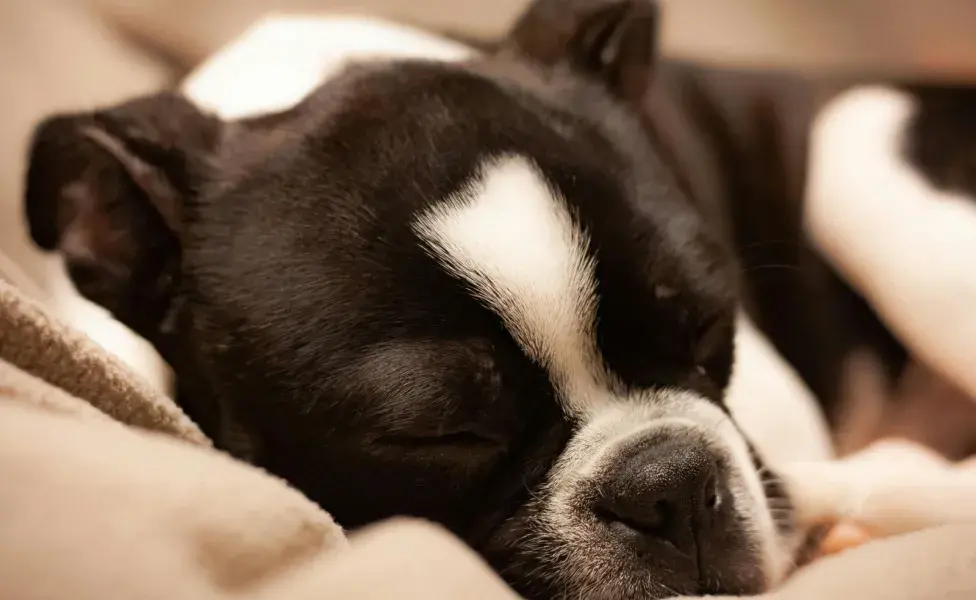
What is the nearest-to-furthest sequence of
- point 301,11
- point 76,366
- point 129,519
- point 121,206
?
Result: point 129,519
point 76,366
point 121,206
point 301,11

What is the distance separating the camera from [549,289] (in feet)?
3.33

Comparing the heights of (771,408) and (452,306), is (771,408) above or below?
below

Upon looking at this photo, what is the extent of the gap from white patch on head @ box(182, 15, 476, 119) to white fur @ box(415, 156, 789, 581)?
0.42 metres

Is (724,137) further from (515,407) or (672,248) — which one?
(515,407)

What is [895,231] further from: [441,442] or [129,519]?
[129,519]

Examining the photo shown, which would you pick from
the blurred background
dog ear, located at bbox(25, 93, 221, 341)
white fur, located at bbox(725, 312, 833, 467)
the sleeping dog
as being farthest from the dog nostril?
the blurred background

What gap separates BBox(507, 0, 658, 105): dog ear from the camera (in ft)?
4.39

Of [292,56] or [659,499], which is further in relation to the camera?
[292,56]

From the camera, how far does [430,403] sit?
975mm

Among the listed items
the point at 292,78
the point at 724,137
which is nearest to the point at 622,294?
the point at 292,78

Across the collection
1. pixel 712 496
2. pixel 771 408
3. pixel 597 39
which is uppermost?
pixel 597 39

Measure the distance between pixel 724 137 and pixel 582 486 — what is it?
3.43 ft

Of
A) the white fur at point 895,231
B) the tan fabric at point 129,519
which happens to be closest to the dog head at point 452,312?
the tan fabric at point 129,519

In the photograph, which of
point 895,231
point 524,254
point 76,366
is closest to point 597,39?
point 524,254
